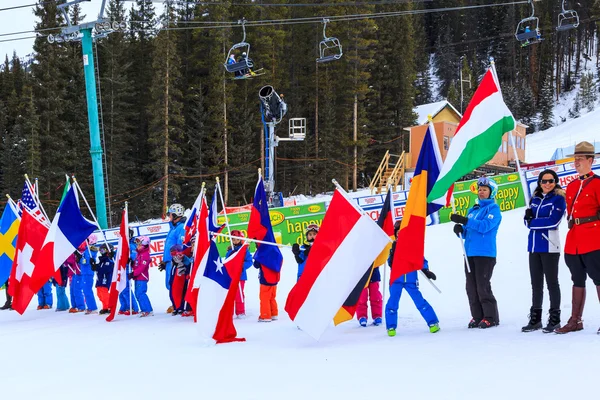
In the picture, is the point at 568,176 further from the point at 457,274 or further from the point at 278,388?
the point at 278,388

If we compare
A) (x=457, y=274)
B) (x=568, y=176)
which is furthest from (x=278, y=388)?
(x=568, y=176)

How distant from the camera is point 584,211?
644 centimetres

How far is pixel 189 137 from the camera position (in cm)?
4144

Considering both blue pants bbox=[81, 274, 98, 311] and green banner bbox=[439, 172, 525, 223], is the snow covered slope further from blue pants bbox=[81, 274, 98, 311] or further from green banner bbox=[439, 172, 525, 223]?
A: blue pants bbox=[81, 274, 98, 311]

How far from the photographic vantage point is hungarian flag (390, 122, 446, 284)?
7293mm

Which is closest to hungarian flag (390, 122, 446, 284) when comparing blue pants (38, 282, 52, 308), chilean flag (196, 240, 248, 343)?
chilean flag (196, 240, 248, 343)

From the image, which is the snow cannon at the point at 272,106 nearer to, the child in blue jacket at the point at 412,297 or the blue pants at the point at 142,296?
the blue pants at the point at 142,296

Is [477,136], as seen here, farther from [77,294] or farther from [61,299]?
[61,299]

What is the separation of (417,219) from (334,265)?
44.5 inches

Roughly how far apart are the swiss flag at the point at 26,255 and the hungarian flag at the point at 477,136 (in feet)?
25.2

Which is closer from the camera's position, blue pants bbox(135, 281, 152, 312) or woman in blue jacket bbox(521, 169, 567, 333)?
woman in blue jacket bbox(521, 169, 567, 333)

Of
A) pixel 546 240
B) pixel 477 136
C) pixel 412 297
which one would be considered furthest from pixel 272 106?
pixel 546 240

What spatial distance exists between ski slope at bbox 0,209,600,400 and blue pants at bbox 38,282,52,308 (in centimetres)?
364

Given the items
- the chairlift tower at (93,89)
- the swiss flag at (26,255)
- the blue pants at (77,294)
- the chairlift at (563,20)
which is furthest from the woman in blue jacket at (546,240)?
the chairlift tower at (93,89)
